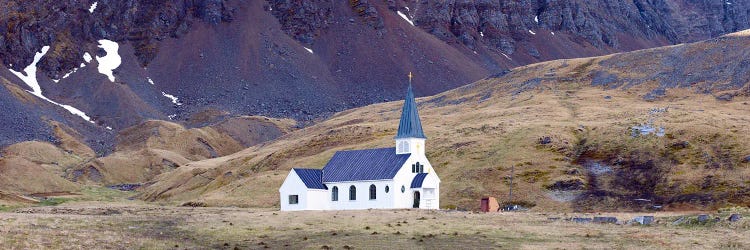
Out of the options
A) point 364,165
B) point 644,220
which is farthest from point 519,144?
point 644,220

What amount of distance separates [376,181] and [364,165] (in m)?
3.24

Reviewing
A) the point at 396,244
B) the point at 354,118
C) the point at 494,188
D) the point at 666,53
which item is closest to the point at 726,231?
the point at 396,244

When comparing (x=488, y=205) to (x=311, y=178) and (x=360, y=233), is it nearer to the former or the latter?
(x=311, y=178)

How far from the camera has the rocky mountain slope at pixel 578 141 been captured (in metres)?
101

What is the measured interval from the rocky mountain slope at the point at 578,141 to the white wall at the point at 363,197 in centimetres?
1064

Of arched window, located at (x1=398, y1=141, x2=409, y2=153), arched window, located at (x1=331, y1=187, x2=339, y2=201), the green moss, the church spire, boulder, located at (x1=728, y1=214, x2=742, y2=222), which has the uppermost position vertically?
the church spire

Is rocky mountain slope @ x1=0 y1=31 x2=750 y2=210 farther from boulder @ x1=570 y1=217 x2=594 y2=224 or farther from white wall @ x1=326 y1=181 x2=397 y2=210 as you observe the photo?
boulder @ x1=570 y1=217 x2=594 y2=224

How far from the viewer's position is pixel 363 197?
93438mm

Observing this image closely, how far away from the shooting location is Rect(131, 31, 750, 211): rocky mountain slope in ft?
330

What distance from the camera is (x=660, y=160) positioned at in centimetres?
10606

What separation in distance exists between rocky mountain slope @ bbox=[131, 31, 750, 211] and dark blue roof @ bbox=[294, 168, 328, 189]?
13135 millimetres

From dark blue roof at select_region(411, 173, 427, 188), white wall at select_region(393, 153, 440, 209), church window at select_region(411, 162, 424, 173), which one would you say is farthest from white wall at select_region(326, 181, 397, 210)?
church window at select_region(411, 162, 424, 173)

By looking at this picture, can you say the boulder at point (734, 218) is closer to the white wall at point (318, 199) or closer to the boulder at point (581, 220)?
the boulder at point (581, 220)

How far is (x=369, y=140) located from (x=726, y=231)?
81778 millimetres
